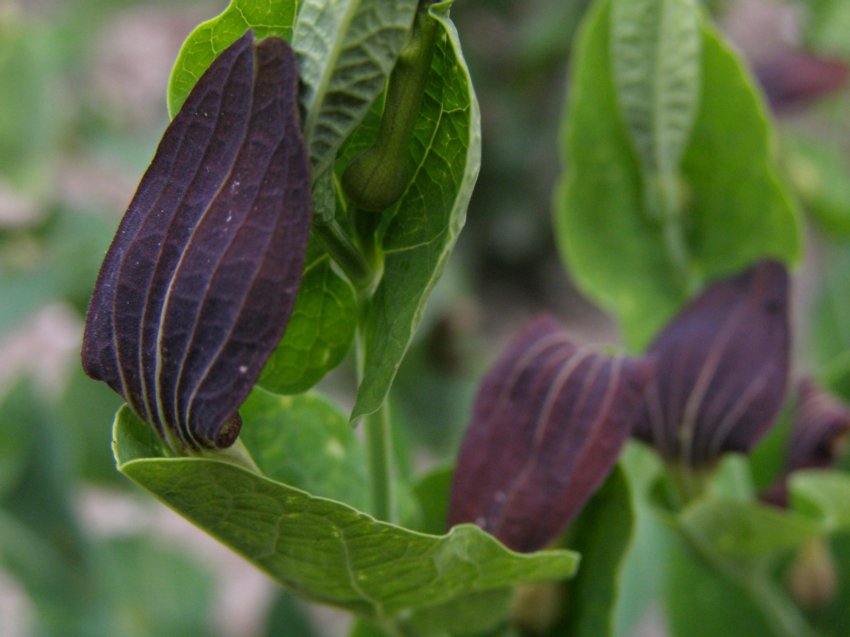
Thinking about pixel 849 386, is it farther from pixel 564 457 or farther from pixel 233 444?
pixel 233 444

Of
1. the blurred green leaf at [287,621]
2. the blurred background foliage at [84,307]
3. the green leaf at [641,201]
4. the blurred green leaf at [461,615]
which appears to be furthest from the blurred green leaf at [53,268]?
the blurred green leaf at [461,615]

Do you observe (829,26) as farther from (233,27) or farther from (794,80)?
(233,27)

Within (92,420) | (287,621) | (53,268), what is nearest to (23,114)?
(53,268)

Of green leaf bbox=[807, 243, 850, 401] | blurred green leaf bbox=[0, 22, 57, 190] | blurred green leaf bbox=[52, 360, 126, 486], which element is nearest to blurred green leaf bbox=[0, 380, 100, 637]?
blurred green leaf bbox=[52, 360, 126, 486]

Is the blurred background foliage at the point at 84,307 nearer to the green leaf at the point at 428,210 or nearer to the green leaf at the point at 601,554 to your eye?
the green leaf at the point at 601,554

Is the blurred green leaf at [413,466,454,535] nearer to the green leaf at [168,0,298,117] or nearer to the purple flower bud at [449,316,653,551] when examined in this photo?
the purple flower bud at [449,316,653,551]

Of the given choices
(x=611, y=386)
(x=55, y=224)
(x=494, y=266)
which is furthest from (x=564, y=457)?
(x=494, y=266)
